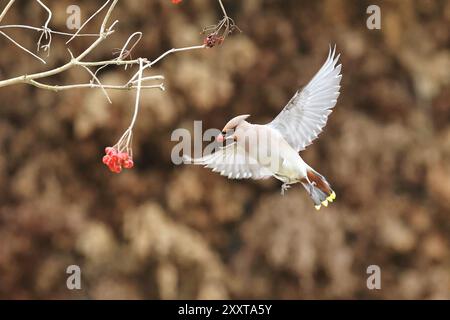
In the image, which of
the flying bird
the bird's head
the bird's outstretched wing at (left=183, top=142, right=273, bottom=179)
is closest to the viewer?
the bird's head

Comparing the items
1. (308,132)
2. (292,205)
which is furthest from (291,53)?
(308,132)

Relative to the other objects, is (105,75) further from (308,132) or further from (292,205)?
(308,132)

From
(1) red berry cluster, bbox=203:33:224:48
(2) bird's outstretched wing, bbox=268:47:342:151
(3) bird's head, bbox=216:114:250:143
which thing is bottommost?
(3) bird's head, bbox=216:114:250:143

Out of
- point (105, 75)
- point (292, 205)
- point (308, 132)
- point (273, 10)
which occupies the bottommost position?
point (308, 132)

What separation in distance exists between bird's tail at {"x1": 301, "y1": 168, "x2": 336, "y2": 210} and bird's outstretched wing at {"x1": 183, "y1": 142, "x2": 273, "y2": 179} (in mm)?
78

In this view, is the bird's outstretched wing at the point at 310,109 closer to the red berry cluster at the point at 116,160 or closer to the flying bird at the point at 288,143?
the flying bird at the point at 288,143

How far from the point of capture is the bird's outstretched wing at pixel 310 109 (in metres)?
1.44

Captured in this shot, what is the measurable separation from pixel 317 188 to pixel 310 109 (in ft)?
0.57

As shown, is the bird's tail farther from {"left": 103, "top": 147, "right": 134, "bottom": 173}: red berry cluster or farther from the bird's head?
{"left": 103, "top": 147, "right": 134, "bottom": 173}: red berry cluster

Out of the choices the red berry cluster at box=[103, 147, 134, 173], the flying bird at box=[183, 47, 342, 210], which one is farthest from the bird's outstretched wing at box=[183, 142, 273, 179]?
the red berry cluster at box=[103, 147, 134, 173]

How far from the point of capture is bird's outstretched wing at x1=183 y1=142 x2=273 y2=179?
1.47 metres

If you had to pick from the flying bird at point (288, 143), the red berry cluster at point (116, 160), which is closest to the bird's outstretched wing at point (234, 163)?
the flying bird at point (288, 143)

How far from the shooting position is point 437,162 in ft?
17.6

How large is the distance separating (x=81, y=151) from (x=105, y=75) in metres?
0.57
